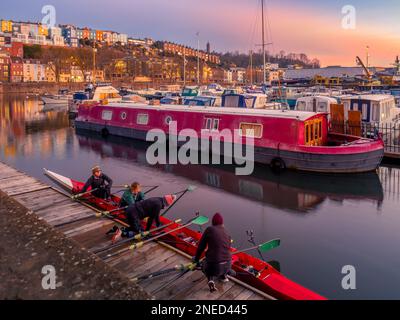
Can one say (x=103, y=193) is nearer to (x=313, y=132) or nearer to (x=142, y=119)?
(x=313, y=132)

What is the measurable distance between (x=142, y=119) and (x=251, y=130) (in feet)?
37.8

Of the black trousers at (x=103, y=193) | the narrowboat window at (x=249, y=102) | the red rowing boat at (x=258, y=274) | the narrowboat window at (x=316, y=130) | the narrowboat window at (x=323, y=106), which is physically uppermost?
the narrowboat window at (x=249, y=102)

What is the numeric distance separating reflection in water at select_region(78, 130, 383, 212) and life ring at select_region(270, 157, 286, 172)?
0.37 m

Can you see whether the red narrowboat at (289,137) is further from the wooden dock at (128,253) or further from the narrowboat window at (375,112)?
the wooden dock at (128,253)

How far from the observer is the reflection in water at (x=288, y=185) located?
17.0m

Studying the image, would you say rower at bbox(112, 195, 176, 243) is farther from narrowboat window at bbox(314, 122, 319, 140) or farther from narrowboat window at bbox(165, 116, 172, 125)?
narrowboat window at bbox(165, 116, 172, 125)

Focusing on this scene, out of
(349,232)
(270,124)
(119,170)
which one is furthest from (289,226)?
(119,170)

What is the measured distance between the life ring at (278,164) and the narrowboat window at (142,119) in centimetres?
1275

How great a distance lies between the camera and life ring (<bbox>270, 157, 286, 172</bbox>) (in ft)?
69.2

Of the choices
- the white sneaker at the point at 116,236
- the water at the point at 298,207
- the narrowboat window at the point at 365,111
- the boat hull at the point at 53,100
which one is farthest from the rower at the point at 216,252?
the boat hull at the point at 53,100

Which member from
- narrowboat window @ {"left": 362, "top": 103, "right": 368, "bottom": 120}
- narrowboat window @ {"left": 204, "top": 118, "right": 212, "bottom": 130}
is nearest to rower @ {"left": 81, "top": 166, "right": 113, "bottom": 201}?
narrowboat window @ {"left": 204, "top": 118, "right": 212, "bottom": 130}

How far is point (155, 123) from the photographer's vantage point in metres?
29.4

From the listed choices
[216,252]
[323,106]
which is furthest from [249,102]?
[216,252]
